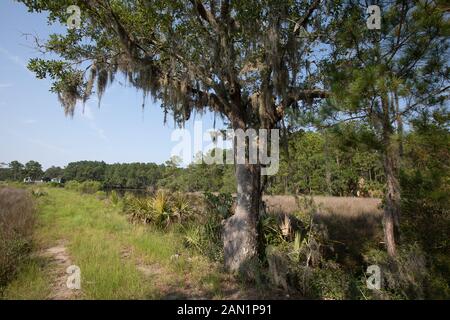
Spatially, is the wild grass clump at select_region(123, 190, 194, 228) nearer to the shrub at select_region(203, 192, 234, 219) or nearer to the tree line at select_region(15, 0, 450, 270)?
the shrub at select_region(203, 192, 234, 219)

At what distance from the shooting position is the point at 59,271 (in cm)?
529

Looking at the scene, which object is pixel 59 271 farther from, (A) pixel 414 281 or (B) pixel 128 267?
(A) pixel 414 281

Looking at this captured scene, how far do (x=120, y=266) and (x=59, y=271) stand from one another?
109 cm

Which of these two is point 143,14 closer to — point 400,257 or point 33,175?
point 400,257

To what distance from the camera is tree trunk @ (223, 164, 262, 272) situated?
559cm

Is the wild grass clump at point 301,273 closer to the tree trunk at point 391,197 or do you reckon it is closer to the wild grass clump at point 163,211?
the tree trunk at point 391,197

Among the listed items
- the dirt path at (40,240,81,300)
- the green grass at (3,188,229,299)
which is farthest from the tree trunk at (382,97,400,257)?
the dirt path at (40,240,81,300)

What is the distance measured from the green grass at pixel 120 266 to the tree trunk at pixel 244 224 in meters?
0.46

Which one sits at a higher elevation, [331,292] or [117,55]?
[117,55]

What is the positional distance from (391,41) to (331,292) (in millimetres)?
4841

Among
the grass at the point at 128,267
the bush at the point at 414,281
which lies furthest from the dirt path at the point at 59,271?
the bush at the point at 414,281

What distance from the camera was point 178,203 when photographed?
399 inches

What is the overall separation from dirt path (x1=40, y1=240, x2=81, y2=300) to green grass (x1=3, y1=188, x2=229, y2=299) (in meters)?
0.07
